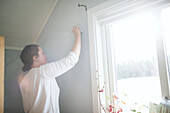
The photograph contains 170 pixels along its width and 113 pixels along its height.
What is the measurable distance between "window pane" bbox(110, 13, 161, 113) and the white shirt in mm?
377

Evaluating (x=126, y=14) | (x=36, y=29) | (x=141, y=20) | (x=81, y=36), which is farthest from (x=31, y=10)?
(x=141, y=20)

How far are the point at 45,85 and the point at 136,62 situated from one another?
0.69m

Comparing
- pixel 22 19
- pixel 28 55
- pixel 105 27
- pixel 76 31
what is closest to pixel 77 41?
pixel 76 31

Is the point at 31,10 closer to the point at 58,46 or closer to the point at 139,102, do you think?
the point at 58,46

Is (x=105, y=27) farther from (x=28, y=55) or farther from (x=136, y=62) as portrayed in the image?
(x=28, y=55)

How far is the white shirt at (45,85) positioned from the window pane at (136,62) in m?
0.38

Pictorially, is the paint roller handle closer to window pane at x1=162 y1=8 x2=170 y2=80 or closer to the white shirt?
the white shirt

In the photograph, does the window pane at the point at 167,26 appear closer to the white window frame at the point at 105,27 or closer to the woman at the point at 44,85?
the white window frame at the point at 105,27

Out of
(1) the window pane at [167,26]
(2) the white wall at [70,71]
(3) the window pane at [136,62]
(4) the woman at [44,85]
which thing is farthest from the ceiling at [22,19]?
(1) the window pane at [167,26]

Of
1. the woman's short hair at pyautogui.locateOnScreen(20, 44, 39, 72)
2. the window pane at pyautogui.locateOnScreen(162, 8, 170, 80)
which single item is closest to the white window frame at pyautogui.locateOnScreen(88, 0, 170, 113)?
the window pane at pyautogui.locateOnScreen(162, 8, 170, 80)

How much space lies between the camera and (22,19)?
1.44 meters

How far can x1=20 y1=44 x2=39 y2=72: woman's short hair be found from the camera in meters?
1.28

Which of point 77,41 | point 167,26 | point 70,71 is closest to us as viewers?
point 167,26

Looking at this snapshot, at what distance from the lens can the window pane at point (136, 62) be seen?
1054 mm
